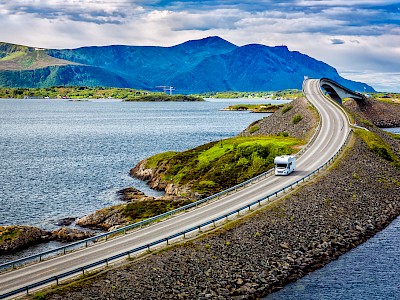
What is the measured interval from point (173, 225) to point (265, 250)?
9798 mm

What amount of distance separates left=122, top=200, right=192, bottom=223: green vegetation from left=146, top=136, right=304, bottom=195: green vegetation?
9.20 m

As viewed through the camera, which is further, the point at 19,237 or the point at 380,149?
the point at 380,149

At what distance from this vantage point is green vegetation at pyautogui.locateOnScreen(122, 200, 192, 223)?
72.2 metres

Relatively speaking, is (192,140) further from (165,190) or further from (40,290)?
(40,290)

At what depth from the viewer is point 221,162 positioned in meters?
101

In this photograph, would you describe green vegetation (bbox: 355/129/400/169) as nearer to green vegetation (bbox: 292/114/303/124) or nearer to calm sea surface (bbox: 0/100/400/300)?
green vegetation (bbox: 292/114/303/124)

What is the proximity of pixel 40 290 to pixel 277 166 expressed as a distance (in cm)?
4886

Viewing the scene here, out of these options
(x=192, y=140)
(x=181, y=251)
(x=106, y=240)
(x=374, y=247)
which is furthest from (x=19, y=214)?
(x=192, y=140)

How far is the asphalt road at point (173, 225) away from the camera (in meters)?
45.7

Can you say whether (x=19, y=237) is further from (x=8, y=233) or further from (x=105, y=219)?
(x=105, y=219)

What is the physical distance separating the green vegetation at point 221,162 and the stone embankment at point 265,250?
1606 cm

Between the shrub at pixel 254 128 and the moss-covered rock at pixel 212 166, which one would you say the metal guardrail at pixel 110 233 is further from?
the shrub at pixel 254 128

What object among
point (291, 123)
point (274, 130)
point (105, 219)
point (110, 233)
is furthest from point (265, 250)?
point (291, 123)

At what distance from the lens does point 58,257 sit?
50.0m
